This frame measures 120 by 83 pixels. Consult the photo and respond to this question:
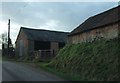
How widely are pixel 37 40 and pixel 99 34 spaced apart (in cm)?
2475

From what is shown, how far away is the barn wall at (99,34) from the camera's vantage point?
84.0 ft

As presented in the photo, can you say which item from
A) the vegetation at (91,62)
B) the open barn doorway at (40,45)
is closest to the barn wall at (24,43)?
the open barn doorway at (40,45)

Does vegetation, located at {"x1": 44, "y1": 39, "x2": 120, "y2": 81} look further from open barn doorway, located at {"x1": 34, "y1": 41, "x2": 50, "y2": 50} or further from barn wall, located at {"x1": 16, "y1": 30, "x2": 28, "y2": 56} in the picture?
barn wall, located at {"x1": 16, "y1": 30, "x2": 28, "y2": 56}

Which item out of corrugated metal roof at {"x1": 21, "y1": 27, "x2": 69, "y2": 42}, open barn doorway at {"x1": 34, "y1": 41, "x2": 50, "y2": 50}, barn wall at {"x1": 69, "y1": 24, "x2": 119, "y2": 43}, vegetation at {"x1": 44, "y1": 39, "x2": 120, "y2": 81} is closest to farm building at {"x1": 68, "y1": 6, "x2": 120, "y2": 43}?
barn wall at {"x1": 69, "y1": 24, "x2": 119, "y2": 43}

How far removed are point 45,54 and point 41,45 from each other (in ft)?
36.5

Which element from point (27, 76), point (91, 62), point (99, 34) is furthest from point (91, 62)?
point (99, 34)

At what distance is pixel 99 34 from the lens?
28.2 metres

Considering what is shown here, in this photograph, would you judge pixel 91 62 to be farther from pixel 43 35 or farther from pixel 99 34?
pixel 43 35

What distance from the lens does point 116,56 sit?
2106 cm

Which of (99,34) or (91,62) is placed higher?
(99,34)

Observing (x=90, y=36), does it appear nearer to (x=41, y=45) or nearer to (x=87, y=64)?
(x=87, y=64)

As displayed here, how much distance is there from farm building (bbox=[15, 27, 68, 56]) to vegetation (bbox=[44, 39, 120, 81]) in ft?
73.9

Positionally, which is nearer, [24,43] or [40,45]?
[40,45]

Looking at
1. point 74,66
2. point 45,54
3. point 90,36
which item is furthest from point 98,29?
point 45,54
